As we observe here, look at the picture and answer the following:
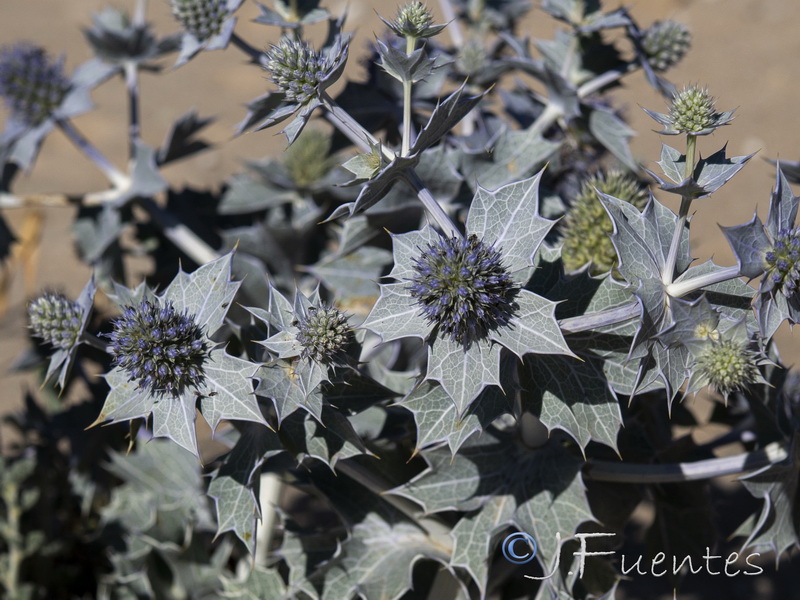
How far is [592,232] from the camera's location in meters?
1.45

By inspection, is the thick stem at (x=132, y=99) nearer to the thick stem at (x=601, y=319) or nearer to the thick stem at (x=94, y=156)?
the thick stem at (x=94, y=156)

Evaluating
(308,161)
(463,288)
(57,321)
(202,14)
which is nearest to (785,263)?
(463,288)

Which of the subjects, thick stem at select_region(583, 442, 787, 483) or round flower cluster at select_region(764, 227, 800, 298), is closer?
round flower cluster at select_region(764, 227, 800, 298)

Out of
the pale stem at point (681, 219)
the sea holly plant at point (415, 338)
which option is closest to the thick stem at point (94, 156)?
the sea holly plant at point (415, 338)

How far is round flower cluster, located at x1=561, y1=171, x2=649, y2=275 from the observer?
144cm

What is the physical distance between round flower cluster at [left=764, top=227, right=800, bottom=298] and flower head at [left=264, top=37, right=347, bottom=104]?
0.65 meters

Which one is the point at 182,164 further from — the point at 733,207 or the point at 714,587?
the point at 714,587

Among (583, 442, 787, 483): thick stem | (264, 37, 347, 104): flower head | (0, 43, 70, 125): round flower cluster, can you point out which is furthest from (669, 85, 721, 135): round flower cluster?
(0, 43, 70, 125): round flower cluster

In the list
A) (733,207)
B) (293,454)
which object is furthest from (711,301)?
(733,207)

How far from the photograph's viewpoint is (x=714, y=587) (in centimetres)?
246

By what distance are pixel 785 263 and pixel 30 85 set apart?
1943 millimetres

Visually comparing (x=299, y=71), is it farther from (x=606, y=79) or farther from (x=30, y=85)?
(x=30, y=85)

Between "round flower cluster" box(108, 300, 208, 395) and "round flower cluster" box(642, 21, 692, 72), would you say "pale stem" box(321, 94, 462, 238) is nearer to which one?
"round flower cluster" box(108, 300, 208, 395)

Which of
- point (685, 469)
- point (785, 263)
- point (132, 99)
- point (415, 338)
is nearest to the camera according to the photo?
point (785, 263)
